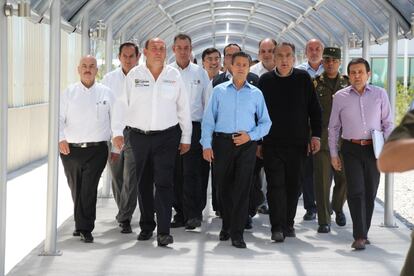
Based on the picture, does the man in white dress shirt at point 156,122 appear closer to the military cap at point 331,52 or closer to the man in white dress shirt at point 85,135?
the man in white dress shirt at point 85,135

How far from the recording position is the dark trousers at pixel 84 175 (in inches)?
317

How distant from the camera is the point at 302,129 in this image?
27.3ft

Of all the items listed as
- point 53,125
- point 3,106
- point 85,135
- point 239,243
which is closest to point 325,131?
point 239,243

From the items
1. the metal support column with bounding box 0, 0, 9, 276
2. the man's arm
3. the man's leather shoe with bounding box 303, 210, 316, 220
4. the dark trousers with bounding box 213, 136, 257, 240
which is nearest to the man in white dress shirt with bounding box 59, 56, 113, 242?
the dark trousers with bounding box 213, 136, 257, 240

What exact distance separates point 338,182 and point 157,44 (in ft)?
8.36

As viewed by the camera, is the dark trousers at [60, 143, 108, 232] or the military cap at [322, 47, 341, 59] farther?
the military cap at [322, 47, 341, 59]

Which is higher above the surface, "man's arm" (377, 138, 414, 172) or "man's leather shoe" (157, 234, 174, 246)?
"man's arm" (377, 138, 414, 172)

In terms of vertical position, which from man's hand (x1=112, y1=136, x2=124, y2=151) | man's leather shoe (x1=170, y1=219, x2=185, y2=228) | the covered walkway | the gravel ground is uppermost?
man's hand (x1=112, y1=136, x2=124, y2=151)

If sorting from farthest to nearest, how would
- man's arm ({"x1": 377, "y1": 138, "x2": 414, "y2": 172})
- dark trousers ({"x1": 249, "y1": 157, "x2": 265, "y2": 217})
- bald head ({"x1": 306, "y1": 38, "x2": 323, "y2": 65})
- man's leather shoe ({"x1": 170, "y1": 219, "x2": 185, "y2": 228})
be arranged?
bald head ({"x1": 306, "y1": 38, "x2": 323, "y2": 65})
dark trousers ({"x1": 249, "y1": 157, "x2": 265, "y2": 217})
man's leather shoe ({"x1": 170, "y1": 219, "x2": 185, "y2": 228})
man's arm ({"x1": 377, "y1": 138, "x2": 414, "y2": 172})

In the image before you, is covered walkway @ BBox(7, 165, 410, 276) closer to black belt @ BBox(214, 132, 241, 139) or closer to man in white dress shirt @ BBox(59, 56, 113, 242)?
man in white dress shirt @ BBox(59, 56, 113, 242)

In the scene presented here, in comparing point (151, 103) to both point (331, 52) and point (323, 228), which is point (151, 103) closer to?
point (331, 52)

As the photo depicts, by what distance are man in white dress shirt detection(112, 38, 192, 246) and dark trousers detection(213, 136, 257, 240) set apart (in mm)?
317

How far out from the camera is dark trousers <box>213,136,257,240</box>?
807cm

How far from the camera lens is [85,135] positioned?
805 cm
